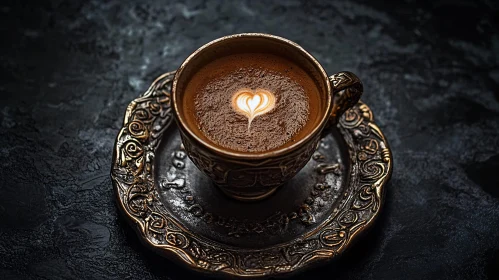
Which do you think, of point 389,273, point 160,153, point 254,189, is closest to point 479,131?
point 389,273

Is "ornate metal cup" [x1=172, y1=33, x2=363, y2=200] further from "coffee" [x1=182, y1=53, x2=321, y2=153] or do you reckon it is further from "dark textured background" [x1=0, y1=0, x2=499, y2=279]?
"dark textured background" [x1=0, y1=0, x2=499, y2=279]

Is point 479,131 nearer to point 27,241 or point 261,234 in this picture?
point 261,234

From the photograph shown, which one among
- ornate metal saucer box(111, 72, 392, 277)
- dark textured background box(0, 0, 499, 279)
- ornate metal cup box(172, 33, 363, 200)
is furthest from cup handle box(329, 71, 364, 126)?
dark textured background box(0, 0, 499, 279)

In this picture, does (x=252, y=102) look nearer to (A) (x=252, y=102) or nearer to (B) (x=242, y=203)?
(A) (x=252, y=102)

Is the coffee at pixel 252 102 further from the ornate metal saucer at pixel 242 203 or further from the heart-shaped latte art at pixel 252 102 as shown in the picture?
the ornate metal saucer at pixel 242 203

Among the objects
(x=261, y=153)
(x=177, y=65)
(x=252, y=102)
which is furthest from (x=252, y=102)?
(x=177, y=65)
